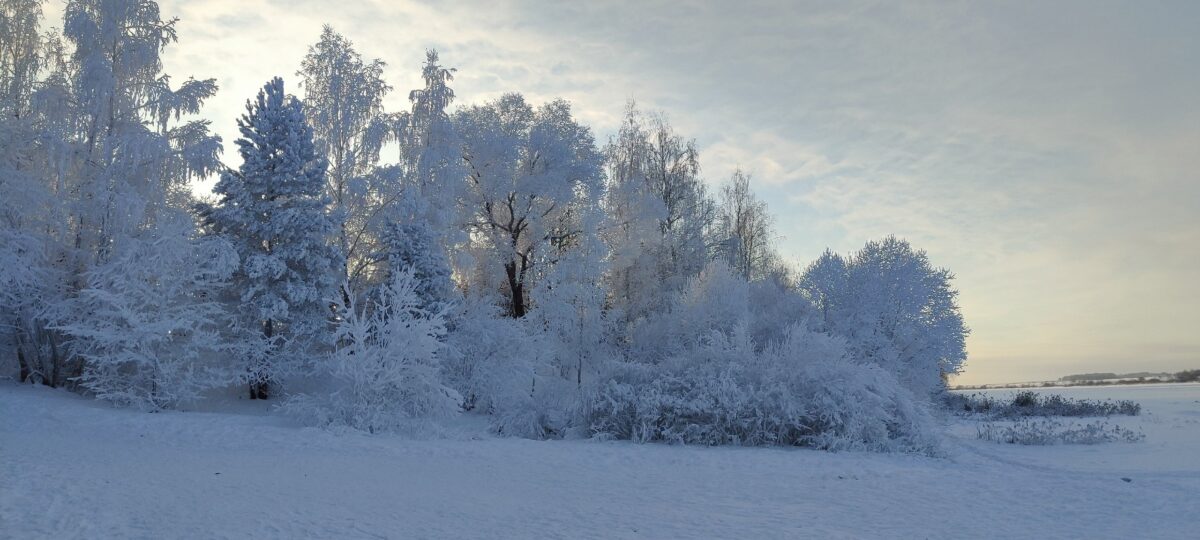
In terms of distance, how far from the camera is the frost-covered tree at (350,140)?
2502 cm

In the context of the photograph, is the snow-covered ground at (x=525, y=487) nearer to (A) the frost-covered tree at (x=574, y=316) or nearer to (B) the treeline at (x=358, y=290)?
(B) the treeline at (x=358, y=290)

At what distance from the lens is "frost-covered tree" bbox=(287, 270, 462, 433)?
634 inches

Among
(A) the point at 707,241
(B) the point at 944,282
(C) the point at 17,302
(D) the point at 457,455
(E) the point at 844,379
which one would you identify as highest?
(A) the point at 707,241

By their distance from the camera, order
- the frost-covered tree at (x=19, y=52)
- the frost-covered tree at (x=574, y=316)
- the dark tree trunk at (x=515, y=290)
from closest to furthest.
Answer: the frost-covered tree at (x=19, y=52), the frost-covered tree at (x=574, y=316), the dark tree trunk at (x=515, y=290)

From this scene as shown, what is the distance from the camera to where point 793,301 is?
83.0 ft

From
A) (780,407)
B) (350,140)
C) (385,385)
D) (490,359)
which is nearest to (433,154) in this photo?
(350,140)

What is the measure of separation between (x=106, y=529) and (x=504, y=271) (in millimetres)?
24963

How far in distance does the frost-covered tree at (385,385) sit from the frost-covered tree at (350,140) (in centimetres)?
826

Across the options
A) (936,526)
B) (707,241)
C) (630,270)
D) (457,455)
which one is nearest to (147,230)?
(457,455)

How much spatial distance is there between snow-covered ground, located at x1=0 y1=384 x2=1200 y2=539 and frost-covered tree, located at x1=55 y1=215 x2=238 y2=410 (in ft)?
5.61

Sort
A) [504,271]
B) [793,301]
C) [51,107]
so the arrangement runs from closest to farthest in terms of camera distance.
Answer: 1. [51,107]
2. [793,301]
3. [504,271]

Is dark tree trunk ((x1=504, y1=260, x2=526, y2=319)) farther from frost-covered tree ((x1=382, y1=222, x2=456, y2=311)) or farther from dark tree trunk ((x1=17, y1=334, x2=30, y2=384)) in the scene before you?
dark tree trunk ((x1=17, y1=334, x2=30, y2=384))

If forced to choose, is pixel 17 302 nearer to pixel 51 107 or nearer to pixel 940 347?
pixel 51 107

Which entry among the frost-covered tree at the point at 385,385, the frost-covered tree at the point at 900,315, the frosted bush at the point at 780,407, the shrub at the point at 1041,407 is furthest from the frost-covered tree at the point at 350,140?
the shrub at the point at 1041,407
